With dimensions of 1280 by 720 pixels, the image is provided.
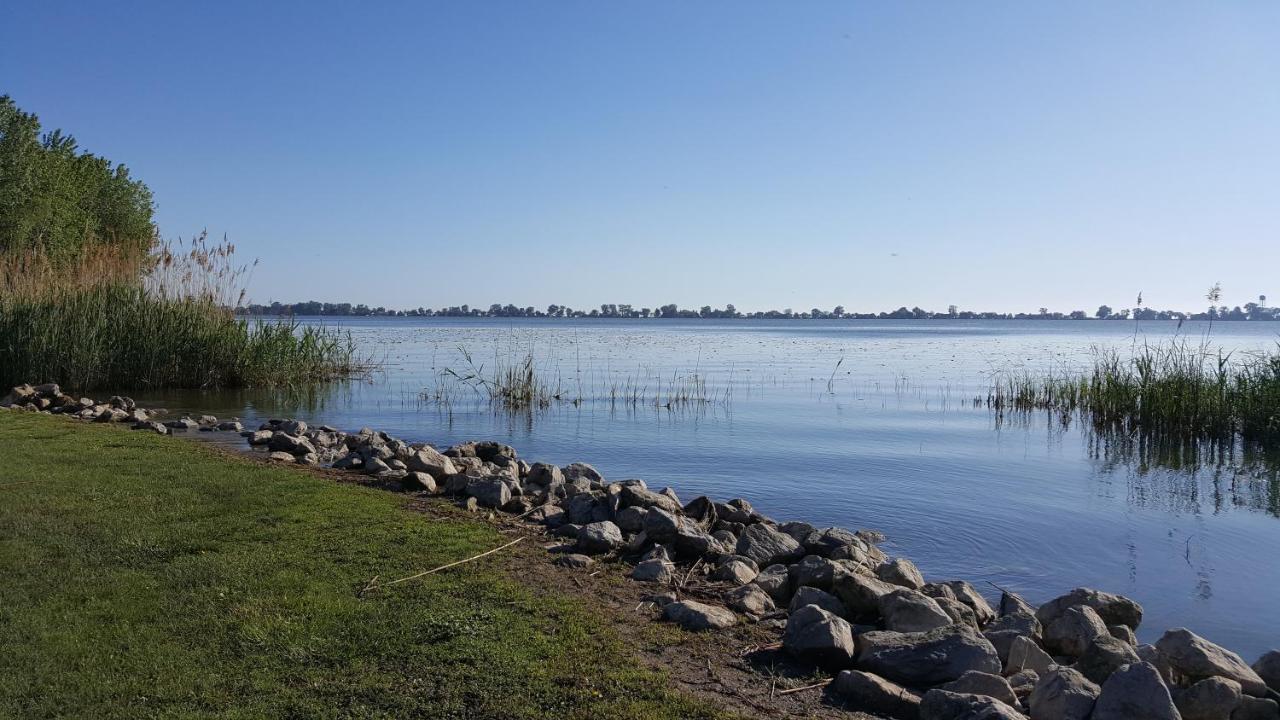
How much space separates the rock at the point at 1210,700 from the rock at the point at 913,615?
1.43 meters

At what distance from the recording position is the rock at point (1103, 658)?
5691 millimetres

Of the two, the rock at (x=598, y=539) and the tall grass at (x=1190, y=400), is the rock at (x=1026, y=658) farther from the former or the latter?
the tall grass at (x=1190, y=400)

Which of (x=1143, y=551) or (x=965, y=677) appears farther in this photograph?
(x=1143, y=551)

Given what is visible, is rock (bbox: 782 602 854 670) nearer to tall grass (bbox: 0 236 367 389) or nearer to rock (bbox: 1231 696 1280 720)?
rock (bbox: 1231 696 1280 720)

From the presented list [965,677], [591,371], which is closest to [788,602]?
[965,677]

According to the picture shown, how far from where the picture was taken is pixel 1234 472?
14969 millimetres

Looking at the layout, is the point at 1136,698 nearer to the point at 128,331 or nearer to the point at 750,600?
the point at 750,600

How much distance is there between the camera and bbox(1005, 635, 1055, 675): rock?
5.63 m

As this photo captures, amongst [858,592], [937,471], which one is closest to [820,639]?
[858,592]

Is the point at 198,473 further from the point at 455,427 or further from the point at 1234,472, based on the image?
the point at 1234,472

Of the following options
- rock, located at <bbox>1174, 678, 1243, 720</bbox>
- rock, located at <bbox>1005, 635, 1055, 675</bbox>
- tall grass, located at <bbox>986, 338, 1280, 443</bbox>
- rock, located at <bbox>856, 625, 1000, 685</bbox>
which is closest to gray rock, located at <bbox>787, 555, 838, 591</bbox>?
rock, located at <bbox>856, 625, 1000, 685</bbox>

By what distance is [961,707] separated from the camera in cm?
461

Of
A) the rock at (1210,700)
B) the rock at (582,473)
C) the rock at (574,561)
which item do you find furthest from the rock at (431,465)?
the rock at (1210,700)

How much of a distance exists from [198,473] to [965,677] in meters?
8.60
